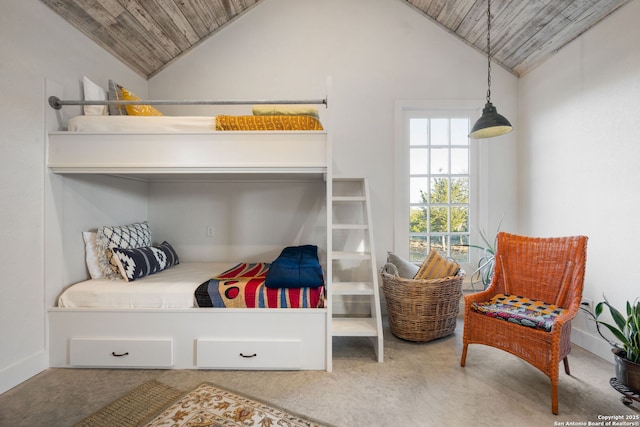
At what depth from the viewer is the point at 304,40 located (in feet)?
9.75

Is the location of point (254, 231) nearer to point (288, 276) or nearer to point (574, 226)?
point (288, 276)

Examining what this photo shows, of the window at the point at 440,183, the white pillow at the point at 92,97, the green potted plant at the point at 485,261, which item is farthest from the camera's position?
the window at the point at 440,183

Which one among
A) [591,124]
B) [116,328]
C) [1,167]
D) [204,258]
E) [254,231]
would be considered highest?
[591,124]

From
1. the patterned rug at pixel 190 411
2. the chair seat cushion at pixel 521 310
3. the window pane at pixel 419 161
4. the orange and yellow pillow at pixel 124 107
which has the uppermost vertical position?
the orange and yellow pillow at pixel 124 107

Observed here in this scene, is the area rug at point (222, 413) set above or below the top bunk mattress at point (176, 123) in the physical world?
below

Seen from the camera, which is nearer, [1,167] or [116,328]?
[1,167]

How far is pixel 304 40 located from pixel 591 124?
2647 mm

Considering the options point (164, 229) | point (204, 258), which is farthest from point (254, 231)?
point (164, 229)

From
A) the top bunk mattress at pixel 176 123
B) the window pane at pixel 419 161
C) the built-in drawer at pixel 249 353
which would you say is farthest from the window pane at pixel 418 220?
the built-in drawer at pixel 249 353

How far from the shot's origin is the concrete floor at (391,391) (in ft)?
5.03

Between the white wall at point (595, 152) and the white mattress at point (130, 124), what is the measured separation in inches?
118

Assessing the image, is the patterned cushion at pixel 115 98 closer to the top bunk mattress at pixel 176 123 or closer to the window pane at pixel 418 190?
the top bunk mattress at pixel 176 123

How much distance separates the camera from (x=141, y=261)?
7.40 feet

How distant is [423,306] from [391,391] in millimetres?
781
